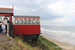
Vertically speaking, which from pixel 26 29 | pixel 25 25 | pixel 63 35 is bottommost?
pixel 63 35

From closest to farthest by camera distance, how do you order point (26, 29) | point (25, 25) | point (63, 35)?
point (25, 25) < point (26, 29) < point (63, 35)

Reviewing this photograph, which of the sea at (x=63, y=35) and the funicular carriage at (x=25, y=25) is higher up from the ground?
the funicular carriage at (x=25, y=25)

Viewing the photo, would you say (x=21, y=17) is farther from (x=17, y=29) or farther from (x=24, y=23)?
(x=17, y=29)

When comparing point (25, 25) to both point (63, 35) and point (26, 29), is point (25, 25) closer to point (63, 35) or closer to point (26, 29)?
point (26, 29)

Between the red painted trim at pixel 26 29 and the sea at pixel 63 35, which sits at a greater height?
the red painted trim at pixel 26 29

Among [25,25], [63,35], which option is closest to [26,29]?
[25,25]

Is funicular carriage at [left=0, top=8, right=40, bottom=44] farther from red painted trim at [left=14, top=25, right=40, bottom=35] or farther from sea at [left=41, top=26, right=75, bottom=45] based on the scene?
sea at [left=41, top=26, right=75, bottom=45]

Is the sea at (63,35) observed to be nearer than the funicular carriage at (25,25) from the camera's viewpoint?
No

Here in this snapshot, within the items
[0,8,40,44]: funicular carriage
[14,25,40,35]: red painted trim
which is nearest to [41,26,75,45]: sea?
[14,25,40,35]: red painted trim

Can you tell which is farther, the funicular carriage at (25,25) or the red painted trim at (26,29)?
the red painted trim at (26,29)

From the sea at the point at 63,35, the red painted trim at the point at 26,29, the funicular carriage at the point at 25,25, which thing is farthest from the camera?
the sea at the point at 63,35

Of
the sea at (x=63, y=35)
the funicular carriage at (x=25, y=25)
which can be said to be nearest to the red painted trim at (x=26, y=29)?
the funicular carriage at (x=25, y=25)

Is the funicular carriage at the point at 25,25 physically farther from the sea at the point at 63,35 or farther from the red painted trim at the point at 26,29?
the sea at the point at 63,35

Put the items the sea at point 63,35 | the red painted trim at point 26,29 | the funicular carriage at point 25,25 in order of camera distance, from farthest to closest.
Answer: the sea at point 63,35 < the red painted trim at point 26,29 < the funicular carriage at point 25,25
